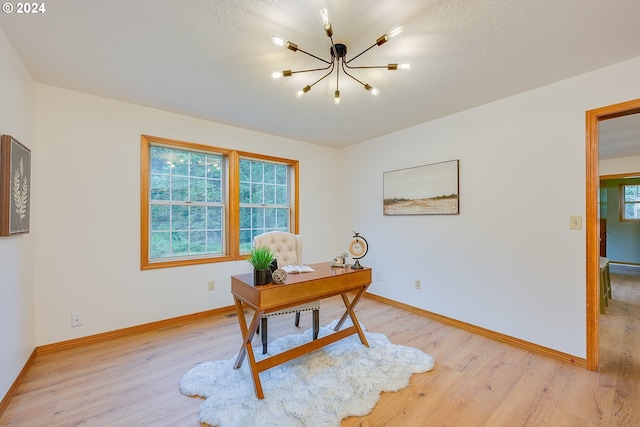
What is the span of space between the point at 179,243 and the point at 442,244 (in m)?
3.14

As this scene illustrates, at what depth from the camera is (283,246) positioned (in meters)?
2.99

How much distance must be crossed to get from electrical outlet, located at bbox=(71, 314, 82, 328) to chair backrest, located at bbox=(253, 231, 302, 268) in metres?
1.77

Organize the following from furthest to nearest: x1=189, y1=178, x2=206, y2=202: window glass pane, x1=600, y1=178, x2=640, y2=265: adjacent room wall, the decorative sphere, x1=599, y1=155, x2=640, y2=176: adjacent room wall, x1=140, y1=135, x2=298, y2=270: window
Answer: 1. x1=600, y1=178, x2=640, y2=265: adjacent room wall
2. x1=599, y1=155, x2=640, y2=176: adjacent room wall
3. x1=189, y1=178, x2=206, y2=202: window glass pane
4. x1=140, y1=135, x2=298, y2=270: window
5. the decorative sphere

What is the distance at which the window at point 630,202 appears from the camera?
6301 millimetres

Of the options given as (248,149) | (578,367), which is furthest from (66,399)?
(578,367)

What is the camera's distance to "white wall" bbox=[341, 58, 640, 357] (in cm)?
224

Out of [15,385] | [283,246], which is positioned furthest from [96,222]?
[283,246]

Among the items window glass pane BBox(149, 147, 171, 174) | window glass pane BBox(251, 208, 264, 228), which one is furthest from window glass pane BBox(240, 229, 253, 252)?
window glass pane BBox(149, 147, 171, 174)

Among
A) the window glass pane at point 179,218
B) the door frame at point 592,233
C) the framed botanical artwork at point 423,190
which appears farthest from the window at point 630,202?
the window glass pane at point 179,218

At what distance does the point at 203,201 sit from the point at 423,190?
2766mm

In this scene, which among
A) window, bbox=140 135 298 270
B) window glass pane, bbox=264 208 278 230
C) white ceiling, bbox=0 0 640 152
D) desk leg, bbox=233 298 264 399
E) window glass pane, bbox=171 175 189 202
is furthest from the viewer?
window glass pane, bbox=264 208 278 230

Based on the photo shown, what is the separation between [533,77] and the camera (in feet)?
7.38

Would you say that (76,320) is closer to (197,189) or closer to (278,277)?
(197,189)

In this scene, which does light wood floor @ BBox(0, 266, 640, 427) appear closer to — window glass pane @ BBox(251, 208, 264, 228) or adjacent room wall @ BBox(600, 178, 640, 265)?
window glass pane @ BBox(251, 208, 264, 228)
